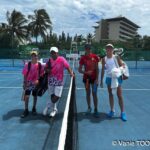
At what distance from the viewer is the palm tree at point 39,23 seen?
3312 inches

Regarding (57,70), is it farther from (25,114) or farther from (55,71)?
(25,114)

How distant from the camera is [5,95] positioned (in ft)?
48.3

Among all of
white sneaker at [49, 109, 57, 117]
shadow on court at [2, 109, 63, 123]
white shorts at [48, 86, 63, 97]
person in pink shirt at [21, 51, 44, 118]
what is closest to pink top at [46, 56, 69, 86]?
white shorts at [48, 86, 63, 97]

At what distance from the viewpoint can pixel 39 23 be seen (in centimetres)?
8419

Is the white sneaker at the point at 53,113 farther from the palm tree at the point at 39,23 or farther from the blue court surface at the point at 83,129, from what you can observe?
the palm tree at the point at 39,23

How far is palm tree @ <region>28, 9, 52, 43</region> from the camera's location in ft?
276

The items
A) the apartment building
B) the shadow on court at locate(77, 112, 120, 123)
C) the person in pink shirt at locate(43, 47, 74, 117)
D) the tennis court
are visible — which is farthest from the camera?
the apartment building

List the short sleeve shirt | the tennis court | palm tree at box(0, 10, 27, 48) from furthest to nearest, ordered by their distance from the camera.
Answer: palm tree at box(0, 10, 27, 48) → the short sleeve shirt → the tennis court

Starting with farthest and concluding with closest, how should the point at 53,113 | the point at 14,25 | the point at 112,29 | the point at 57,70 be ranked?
the point at 112,29 → the point at 14,25 → the point at 53,113 → the point at 57,70

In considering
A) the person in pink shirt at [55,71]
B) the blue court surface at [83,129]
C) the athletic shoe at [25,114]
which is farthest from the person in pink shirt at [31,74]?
the blue court surface at [83,129]

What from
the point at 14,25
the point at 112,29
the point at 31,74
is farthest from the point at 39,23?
the point at 112,29

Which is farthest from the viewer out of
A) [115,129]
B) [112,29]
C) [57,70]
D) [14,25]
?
[112,29]

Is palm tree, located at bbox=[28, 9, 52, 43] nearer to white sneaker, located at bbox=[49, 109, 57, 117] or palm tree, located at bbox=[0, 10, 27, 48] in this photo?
palm tree, located at bbox=[0, 10, 27, 48]

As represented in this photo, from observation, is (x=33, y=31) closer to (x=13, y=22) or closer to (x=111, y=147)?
(x=13, y=22)
